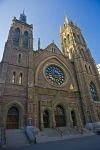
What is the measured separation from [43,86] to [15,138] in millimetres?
9443

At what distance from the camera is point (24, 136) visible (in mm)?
14969

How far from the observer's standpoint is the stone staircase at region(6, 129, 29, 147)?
1284 cm

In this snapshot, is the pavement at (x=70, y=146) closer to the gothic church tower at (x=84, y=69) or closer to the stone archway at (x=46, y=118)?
the stone archway at (x=46, y=118)

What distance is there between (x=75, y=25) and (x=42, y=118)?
2829cm

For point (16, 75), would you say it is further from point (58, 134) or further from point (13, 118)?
point (58, 134)

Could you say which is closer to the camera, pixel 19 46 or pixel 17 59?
pixel 17 59

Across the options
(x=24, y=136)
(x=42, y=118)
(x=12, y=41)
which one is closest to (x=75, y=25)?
(x=12, y=41)

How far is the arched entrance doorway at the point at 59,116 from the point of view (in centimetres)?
2117

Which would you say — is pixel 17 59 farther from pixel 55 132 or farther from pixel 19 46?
pixel 55 132

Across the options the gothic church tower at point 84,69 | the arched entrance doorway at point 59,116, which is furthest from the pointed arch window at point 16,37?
the arched entrance doorway at point 59,116

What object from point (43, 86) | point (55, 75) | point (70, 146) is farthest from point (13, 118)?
point (55, 75)

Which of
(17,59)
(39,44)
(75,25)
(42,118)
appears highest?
(75,25)

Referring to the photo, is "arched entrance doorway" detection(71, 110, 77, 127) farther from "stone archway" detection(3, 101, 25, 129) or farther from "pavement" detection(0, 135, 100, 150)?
"pavement" detection(0, 135, 100, 150)

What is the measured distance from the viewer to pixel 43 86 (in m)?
21.9
